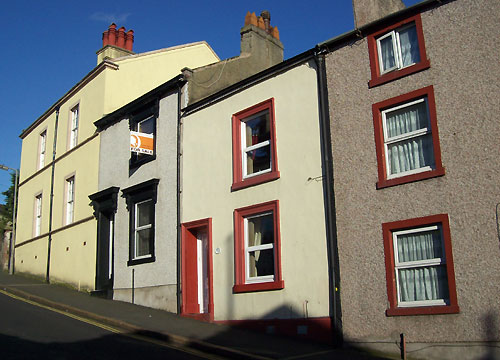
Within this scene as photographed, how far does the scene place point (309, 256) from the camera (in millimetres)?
11234

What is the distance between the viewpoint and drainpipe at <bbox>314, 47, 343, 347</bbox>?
412 inches

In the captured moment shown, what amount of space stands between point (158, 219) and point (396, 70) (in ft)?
26.6

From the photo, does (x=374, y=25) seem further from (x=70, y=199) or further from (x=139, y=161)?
(x=70, y=199)

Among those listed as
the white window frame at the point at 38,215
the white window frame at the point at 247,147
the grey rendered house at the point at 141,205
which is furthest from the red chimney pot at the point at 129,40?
the white window frame at the point at 247,147

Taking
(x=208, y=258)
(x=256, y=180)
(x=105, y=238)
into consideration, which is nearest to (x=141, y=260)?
(x=105, y=238)

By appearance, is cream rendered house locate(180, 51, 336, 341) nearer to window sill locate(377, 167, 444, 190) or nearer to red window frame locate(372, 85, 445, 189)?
red window frame locate(372, 85, 445, 189)

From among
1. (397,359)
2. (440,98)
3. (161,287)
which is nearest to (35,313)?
(161,287)

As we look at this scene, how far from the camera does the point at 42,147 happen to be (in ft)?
79.9

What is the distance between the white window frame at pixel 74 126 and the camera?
21.2 m

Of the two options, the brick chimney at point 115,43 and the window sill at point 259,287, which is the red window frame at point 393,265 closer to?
the window sill at point 259,287

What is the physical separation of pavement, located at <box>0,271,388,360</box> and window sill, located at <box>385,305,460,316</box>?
2.92 ft

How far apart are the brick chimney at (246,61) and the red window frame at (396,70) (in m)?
6.07

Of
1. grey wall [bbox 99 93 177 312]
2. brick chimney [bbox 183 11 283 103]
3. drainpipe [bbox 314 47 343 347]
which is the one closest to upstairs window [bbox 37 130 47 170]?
grey wall [bbox 99 93 177 312]

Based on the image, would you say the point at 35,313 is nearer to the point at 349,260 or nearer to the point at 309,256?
the point at 309,256
